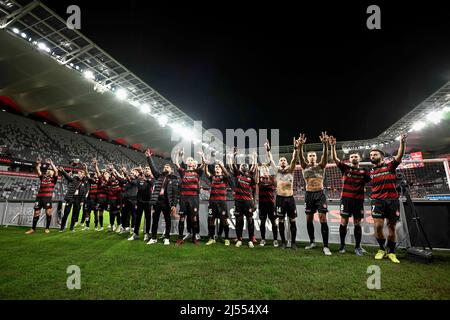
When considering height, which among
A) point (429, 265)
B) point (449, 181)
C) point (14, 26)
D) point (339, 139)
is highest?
point (14, 26)

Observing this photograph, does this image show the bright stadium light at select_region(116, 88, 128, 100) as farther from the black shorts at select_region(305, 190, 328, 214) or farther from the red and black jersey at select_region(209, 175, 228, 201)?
the black shorts at select_region(305, 190, 328, 214)

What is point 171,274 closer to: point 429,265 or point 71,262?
point 71,262

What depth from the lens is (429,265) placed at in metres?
4.01

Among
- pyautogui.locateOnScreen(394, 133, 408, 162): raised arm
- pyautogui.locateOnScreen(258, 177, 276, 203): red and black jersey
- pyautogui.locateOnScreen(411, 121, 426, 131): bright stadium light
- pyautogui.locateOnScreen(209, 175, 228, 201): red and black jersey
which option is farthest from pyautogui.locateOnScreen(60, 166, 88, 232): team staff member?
pyautogui.locateOnScreen(411, 121, 426, 131): bright stadium light

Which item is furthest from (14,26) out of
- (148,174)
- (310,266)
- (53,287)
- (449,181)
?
(449,181)

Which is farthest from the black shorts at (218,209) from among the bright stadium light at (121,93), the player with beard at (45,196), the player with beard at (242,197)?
the bright stadium light at (121,93)

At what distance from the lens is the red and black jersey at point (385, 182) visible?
4764 millimetres

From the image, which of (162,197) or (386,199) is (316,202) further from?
(162,197)

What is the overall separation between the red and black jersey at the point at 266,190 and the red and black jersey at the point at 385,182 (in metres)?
2.45

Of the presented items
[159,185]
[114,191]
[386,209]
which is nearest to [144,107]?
[114,191]

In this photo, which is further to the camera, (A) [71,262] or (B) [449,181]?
(B) [449,181]

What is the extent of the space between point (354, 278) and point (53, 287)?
3.97 meters

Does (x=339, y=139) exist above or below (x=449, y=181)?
above

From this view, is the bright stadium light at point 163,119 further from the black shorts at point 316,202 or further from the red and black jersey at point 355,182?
the red and black jersey at point 355,182
